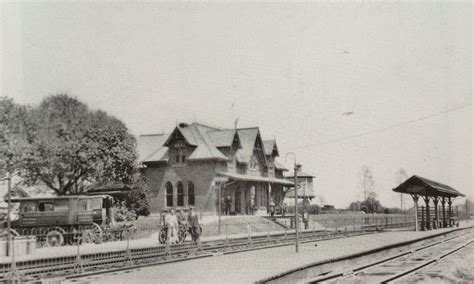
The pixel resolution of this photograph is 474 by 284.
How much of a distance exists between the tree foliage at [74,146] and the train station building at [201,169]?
523 cm

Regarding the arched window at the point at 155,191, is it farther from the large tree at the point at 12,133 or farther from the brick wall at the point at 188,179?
the large tree at the point at 12,133

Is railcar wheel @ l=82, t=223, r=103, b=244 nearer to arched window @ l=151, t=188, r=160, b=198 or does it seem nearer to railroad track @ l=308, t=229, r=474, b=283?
railroad track @ l=308, t=229, r=474, b=283

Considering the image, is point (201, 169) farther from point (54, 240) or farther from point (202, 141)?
point (54, 240)

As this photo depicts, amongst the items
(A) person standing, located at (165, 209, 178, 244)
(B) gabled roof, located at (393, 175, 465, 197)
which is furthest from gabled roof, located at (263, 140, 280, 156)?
(A) person standing, located at (165, 209, 178, 244)

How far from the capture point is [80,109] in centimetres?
3766

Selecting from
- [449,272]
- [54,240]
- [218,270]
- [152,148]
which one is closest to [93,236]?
[54,240]

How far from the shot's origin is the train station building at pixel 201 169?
1644 inches

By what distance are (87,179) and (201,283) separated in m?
29.0

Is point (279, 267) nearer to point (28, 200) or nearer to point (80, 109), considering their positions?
point (28, 200)

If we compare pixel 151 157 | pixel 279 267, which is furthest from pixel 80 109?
pixel 279 267

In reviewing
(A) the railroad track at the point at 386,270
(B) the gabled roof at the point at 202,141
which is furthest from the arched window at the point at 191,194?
(A) the railroad track at the point at 386,270

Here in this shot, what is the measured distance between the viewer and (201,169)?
4228 cm

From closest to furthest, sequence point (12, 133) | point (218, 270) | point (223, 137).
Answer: point (218, 270) < point (12, 133) < point (223, 137)

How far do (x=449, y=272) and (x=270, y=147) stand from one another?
39549 mm
